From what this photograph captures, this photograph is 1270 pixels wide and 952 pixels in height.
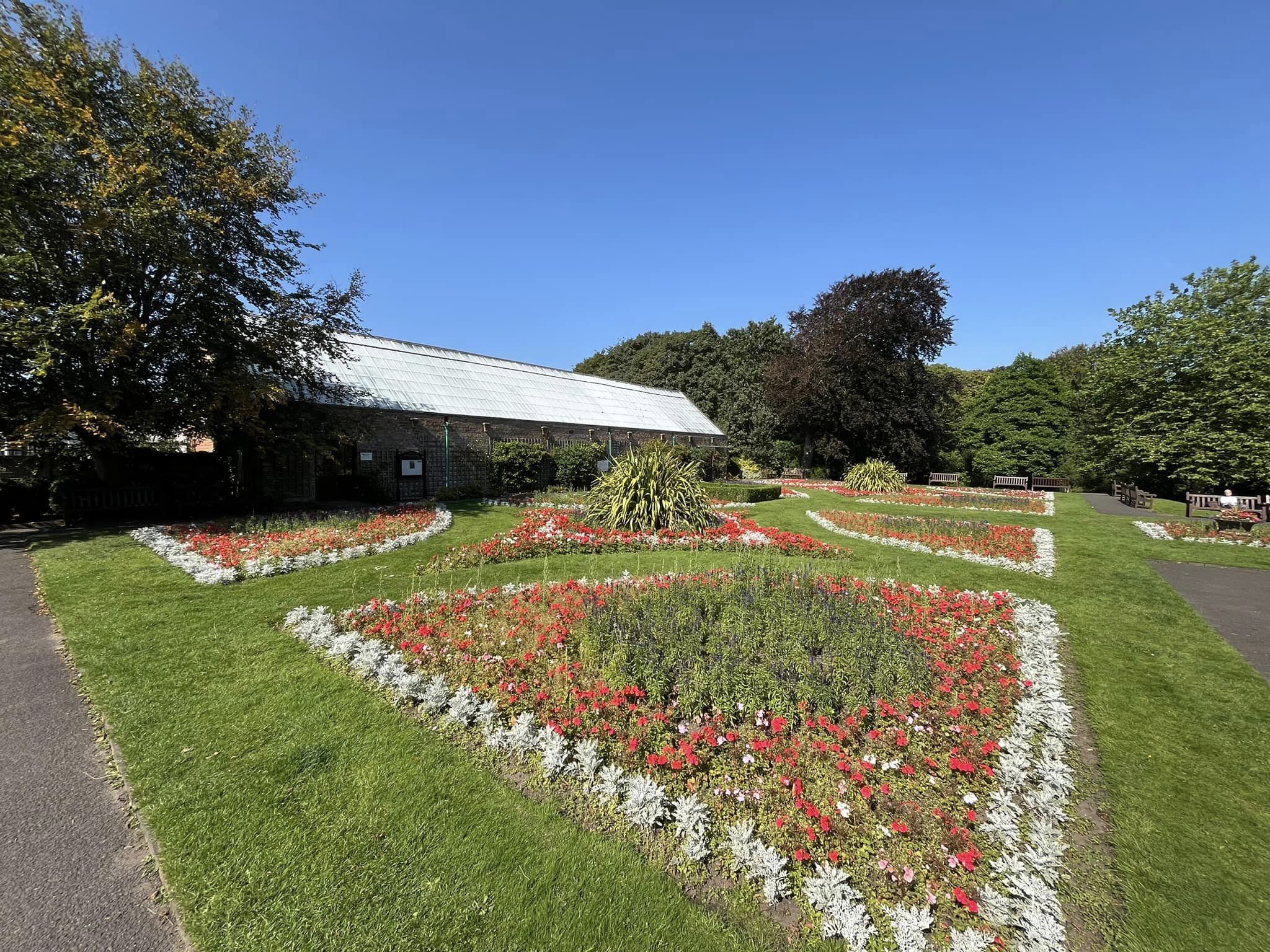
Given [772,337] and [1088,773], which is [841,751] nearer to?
[1088,773]

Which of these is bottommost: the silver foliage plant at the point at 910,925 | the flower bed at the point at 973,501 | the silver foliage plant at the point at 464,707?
the silver foliage plant at the point at 910,925

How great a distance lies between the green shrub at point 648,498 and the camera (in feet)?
37.4

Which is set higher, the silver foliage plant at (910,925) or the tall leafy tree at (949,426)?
the tall leafy tree at (949,426)

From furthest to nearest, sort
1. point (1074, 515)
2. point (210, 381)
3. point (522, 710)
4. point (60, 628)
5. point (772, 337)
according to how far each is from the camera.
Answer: point (772, 337) → point (1074, 515) → point (210, 381) → point (60, 628) → point (522, 710)

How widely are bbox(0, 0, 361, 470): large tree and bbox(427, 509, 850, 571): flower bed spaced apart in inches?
252

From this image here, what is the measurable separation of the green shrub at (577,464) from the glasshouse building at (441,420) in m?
1.28

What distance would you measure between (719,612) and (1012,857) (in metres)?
3.14

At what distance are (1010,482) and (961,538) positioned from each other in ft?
84.7

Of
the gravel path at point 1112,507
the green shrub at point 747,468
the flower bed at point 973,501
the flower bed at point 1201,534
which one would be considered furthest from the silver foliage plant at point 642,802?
the green shrub at point 747,468

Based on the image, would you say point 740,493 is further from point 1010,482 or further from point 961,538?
point 1010,482

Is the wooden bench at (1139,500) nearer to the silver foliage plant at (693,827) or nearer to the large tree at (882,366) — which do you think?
the large tree at (882,366)

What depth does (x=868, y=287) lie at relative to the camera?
29469mm

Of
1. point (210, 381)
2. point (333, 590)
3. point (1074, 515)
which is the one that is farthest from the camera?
point (1074, 515)

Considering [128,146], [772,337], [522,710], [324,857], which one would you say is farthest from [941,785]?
[772,337]
